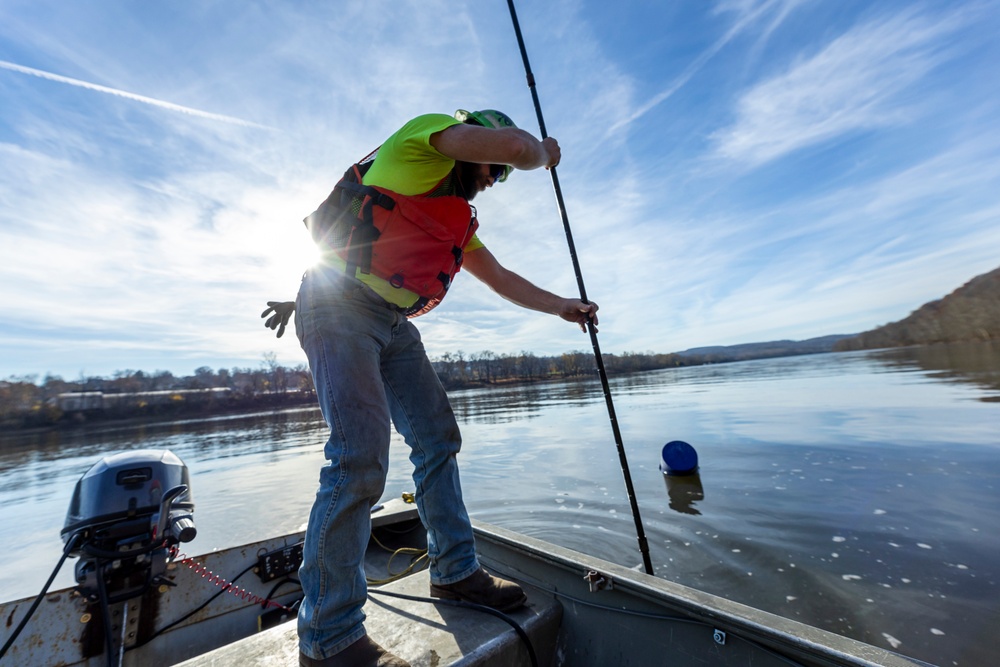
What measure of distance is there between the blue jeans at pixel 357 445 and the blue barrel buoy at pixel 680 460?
6.83 metres

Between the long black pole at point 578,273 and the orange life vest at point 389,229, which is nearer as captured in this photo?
the orange life vest at point 389,229

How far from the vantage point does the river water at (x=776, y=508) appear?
376 cm

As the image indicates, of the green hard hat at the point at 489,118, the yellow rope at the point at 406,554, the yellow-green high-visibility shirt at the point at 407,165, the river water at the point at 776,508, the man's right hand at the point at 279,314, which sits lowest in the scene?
the river water at the point at 776,508

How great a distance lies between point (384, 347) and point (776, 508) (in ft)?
20.6

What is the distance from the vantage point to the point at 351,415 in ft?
5.36

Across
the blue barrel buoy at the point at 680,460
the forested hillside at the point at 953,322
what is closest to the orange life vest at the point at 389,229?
the blue barrel buoy at the point at 680,460

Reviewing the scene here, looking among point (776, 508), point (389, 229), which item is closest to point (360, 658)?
point (389, 229)

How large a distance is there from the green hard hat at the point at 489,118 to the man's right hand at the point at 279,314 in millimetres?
1202

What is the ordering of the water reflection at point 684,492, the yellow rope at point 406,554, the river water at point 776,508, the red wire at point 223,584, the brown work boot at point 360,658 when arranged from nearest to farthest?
the brown work boot at point 360,658, the red wire at point 223,584, the yellow rope at point 406,554, the river water at point 776,508, the water reflection at point 684,492

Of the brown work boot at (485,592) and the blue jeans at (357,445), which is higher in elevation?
the blue jeans at (357,445)

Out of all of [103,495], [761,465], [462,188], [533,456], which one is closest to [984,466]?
[761,465]

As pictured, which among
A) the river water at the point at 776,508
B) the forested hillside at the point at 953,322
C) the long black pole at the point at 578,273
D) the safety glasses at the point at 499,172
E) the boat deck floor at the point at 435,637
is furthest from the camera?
the forested hillside at the point at 953,322

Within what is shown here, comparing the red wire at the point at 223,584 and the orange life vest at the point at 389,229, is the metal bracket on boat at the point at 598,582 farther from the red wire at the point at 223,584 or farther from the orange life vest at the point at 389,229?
the red wire at the point at 223,584

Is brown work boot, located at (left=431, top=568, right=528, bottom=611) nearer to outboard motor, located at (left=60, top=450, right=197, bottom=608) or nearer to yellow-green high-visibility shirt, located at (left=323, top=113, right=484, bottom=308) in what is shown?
yellow-green high-visibility shirt, located at (left=323, top=113, right=484, bottom=308)
